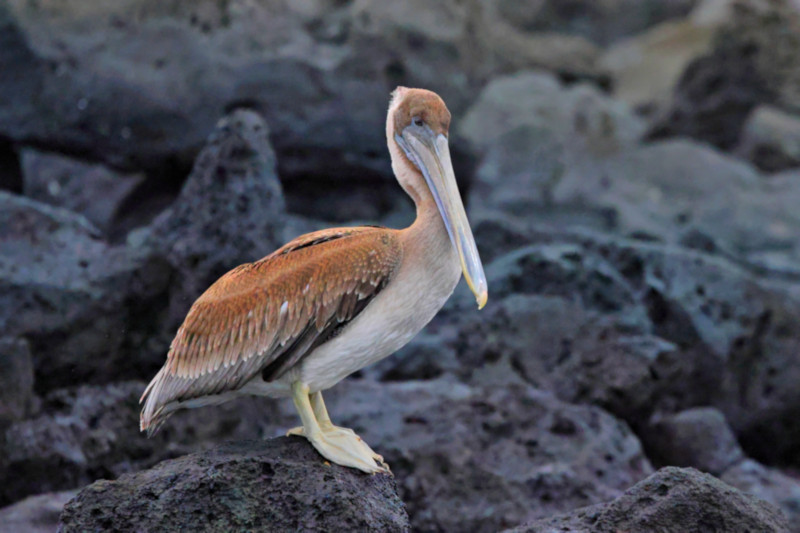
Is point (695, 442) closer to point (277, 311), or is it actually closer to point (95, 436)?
point (95, 436)

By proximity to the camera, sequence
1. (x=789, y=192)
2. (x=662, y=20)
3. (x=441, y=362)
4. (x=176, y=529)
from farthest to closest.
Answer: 1. (x=662, y=20)
2. (x=789, y=192)
3. (x=441, y=362)
4. (x=176, y=529)

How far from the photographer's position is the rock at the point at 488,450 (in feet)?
21.6

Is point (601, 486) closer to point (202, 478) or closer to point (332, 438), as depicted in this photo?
point (332, 438)

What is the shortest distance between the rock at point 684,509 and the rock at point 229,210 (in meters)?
3.40

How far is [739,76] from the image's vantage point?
63.6 feet

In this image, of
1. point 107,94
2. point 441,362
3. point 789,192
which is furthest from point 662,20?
point 441,362

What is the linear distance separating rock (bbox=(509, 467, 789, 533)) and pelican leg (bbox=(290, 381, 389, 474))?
898 millimetres

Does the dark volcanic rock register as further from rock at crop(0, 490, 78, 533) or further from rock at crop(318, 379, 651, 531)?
rock at crop(318, 379, 651, 531)

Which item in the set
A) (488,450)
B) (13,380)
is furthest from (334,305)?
(13,380)

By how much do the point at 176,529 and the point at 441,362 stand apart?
4.31 metres

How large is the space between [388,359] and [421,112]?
4.27 meters

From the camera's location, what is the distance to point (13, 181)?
1220cm

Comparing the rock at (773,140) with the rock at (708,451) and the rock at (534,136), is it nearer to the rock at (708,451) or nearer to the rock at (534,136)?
the rock at (534,136)

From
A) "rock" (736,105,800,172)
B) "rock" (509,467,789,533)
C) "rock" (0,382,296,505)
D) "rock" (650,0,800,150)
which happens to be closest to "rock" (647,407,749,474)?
"rock" (0,382,296,505)
